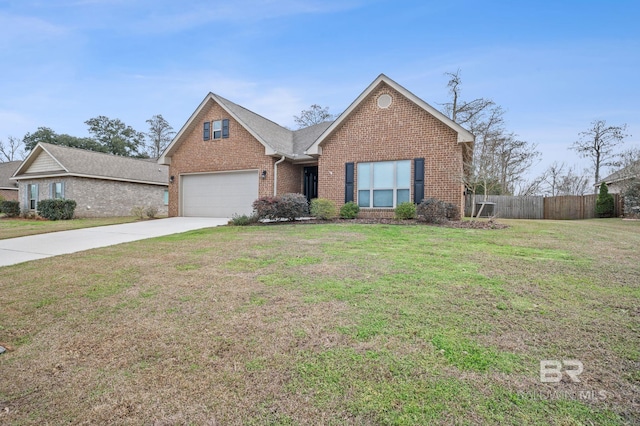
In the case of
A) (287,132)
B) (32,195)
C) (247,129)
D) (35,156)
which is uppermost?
(287,132)

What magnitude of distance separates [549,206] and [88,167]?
103ft

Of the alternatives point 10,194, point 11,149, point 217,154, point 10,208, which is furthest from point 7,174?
point 217,154

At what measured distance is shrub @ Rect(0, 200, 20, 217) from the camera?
21.1 m

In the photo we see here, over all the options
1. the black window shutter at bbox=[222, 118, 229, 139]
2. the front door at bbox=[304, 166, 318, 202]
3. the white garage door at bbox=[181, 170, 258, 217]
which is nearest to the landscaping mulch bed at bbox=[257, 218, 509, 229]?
the white garage door at bbox=[181, 170, 258, 217]

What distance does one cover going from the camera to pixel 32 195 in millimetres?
21406

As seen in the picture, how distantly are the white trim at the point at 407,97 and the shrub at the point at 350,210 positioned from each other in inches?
118

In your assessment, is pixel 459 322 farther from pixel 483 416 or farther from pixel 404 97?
pixel 404 97

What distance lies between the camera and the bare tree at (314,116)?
109ft

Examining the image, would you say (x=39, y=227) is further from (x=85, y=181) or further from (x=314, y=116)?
(x=314, y=116)

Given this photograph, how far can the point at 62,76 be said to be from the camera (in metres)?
15.7

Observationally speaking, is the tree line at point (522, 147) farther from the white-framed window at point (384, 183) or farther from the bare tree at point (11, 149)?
the bare tree at point (11, 149)

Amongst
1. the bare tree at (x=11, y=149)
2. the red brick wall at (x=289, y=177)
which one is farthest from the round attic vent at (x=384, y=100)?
the bare tree at (x=11, y=149)

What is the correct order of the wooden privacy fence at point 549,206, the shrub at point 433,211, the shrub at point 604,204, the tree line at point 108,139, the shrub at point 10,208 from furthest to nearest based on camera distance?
the tree line at point 108,139 → the shrub at point 10,208 → the wooden privacy fence at point 549,206 → the shrub at point 604,204 → the shrub at point 433,211

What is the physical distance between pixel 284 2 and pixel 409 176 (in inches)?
323
